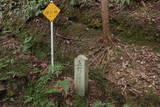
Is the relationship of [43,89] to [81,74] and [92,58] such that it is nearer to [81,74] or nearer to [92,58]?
[81,74]

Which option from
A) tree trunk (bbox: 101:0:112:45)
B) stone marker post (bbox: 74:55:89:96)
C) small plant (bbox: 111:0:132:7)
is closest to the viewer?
stone marker post (bbox: 74:55:89:96)

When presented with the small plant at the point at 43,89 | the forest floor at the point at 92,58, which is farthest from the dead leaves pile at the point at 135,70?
the small plant at the point at 43,89

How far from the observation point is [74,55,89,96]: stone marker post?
3561 millimetres

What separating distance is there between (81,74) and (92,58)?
4.14 feet

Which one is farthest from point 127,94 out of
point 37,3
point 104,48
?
point 37,3

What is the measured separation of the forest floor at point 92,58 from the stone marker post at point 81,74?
7.3 inches

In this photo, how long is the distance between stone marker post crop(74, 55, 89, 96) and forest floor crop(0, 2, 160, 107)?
185mm

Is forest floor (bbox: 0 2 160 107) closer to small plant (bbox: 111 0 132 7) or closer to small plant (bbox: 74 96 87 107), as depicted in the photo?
small plant (bbox: 74 96 87 107)

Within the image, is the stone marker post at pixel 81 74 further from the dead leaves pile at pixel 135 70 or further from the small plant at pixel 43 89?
the dead leaves pile at pixel 135 70

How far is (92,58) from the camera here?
4809mm

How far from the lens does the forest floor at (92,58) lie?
384 cm

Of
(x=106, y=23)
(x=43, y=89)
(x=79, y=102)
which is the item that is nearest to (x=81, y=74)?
(x=79, y=102)

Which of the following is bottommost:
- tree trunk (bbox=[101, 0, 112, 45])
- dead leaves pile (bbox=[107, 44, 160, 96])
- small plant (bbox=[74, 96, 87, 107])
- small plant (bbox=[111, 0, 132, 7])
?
small plant (bbox=[74, 96, 87, 107])

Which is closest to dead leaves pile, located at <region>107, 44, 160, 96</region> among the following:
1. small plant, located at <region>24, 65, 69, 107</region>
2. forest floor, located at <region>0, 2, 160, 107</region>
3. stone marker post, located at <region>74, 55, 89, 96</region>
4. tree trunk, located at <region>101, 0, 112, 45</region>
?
forest floor, located at <region>0, 2, 160, 107</region>
